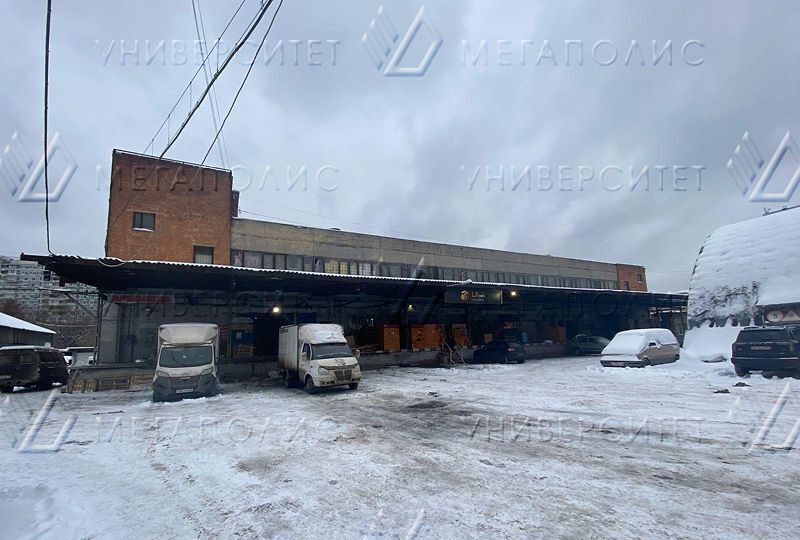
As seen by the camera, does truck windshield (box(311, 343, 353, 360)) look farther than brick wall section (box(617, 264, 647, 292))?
No

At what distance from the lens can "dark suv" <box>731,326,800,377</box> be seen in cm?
1310

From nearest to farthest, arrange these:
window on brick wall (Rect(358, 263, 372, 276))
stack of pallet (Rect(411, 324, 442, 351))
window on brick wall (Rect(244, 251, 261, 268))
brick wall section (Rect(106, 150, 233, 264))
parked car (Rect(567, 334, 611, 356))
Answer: brick wall section (Rect(106, 150, 233, 264)), stack of pallet (Rect(411, 324, 442, 351)), window on brick wall (Rect(244, 251, 261, 268)), parked car (Rect(567, 334, 611, 356)), window on brick wall (Rect(358, 263, 372, 276))

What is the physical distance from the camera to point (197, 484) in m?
5.73

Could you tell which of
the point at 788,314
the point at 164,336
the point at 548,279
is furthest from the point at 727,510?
the point at 548,279

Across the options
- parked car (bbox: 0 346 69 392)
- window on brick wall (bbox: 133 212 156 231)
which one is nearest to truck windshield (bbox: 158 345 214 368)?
parked car (bbox: 0 346 69 392)

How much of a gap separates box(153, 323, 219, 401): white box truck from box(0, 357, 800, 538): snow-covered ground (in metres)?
2.19

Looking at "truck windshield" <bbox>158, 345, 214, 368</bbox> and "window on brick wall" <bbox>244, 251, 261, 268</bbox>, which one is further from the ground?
"window on brick wall" <bbox>244, 251, 261, 268</bbox>

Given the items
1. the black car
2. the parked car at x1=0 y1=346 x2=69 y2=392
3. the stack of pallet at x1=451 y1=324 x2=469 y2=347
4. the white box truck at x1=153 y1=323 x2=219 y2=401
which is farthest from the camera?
the stack of pallet at x1=451 y1=324 x2=469 y2=347

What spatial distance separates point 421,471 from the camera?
5.97 meters

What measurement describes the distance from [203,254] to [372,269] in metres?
12.9

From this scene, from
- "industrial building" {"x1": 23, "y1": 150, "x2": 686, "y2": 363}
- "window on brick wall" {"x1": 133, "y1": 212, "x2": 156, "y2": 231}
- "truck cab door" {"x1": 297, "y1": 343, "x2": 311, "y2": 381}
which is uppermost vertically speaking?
"window on brick wall" {"x1": 133, "y1": 212, "x2": 156, "y2": 231}

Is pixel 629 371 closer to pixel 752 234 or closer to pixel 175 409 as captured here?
pixel 752 234

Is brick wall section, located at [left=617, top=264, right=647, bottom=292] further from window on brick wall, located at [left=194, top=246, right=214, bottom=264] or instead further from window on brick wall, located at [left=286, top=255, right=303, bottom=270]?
window on brick wall, located at [left=194, top=246, right=214, bottom=264]

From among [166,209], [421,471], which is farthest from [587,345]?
[166,209]
